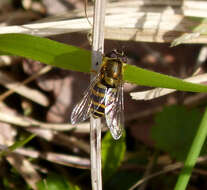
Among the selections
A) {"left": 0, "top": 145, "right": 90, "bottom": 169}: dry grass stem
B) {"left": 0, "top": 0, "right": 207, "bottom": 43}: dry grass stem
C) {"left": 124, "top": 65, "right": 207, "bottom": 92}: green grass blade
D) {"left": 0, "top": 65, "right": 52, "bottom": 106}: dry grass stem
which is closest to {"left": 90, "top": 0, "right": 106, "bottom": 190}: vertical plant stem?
{"left": 124, "top": 65, "right": 207, "bottom": 92}: green grass blade

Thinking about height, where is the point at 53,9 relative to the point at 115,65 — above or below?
above

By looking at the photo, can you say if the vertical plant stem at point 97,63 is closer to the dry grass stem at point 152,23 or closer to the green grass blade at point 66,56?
the green grass blade at point 66,56

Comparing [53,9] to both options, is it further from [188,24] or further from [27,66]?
[188,24]

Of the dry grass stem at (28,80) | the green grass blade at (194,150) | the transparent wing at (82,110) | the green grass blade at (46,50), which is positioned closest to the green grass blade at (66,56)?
the green grass blade at (46,50)

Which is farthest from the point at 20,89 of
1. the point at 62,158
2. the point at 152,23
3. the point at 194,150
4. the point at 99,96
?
the point at 194,150

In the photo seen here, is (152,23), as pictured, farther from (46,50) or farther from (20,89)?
(20,89)

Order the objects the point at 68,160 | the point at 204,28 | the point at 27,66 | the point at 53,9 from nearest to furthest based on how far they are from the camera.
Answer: the point at 204,28, the point at 68,160, the point at 27,66, the point at 53,9

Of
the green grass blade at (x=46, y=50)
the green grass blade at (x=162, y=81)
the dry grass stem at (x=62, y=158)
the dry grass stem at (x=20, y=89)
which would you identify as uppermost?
the green grass blade at (x=46, y=50)

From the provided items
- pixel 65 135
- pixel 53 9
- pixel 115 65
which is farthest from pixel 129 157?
pixel 53 9

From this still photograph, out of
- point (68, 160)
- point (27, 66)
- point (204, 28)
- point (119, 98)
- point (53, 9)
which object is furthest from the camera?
point (53, 9)
